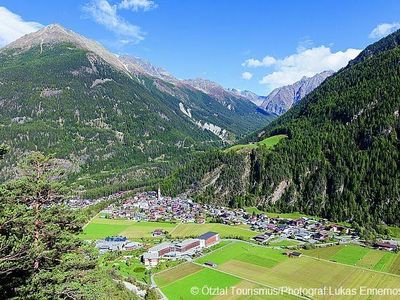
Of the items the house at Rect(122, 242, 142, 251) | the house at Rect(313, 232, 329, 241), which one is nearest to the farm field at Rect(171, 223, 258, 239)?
the house at Rect(122, 242, 142, 251)

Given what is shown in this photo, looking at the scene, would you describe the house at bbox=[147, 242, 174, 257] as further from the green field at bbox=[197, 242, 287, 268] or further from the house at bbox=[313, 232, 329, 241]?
the house at bbox=[313, 232, 329, 241]

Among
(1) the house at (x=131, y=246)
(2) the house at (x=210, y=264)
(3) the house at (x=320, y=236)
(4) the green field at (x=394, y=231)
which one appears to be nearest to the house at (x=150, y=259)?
(2) the house at (x=210, y=264)

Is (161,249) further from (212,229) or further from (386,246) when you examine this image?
(386,246)

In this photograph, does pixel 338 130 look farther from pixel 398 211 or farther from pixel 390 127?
pixel 398 211

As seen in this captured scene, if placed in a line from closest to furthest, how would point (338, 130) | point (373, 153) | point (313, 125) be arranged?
point (373, 153) < point (338, 130) < point (313, 125)

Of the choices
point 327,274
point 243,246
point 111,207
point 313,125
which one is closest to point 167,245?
point 243,246

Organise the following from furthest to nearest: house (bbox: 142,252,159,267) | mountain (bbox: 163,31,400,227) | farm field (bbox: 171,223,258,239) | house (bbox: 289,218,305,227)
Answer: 1. mountain (bbox: 163,31,400,227)
2. house (bbox: 289,218,305,227)
3. farm field (bbox: 171,223,258,239)
4. house (bbox: 142,252,159,267)

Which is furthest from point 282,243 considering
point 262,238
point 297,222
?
point 297,222
